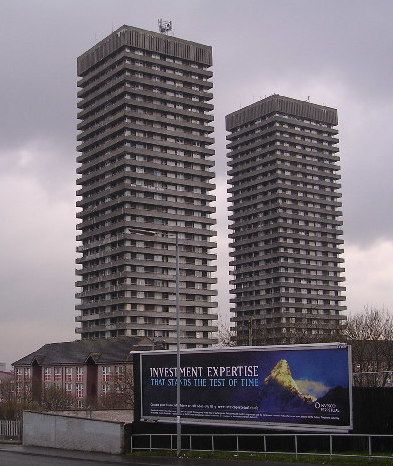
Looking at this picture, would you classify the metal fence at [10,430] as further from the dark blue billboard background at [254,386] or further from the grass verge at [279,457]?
the grass verge at [279,457]

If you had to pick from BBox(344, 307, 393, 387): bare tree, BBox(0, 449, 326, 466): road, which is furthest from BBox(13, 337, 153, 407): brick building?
BBox(0, 449, 326, 466): road

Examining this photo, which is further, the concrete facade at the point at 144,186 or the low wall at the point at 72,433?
the concrete facade at the point at 144,186

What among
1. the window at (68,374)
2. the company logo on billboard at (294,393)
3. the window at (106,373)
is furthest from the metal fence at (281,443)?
the window at (68,374)

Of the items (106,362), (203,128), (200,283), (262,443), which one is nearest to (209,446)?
(262,443)

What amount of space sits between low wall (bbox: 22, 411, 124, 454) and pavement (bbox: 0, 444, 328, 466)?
64 cm

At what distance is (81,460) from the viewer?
3234 cm

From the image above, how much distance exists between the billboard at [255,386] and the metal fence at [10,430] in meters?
10.9

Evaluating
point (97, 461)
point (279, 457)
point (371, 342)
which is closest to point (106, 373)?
point (371, 342)

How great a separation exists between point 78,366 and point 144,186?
151 ft

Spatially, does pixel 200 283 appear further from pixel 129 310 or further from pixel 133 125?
pixel 133 125

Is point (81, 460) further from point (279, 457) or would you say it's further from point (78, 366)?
point (78, 366)

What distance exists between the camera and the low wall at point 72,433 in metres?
35.4

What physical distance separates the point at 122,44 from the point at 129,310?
5688 cm

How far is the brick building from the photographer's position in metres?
130
